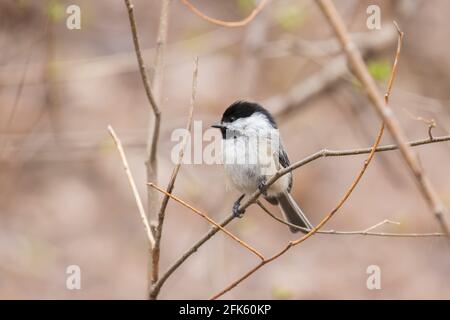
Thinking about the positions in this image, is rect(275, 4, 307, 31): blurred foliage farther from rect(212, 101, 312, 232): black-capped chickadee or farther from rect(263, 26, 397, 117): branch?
rect(212, 101, 312, 232): black-capped chickadee

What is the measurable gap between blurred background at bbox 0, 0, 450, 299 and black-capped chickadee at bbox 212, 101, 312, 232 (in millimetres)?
1348

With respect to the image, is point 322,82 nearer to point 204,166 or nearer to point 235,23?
point 204,166

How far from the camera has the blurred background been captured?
5.28m

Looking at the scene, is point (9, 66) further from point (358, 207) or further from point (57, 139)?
point (358, 207)

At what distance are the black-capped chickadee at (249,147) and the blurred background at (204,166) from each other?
1348 millimetres

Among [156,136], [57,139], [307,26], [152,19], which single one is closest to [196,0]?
[152,19]

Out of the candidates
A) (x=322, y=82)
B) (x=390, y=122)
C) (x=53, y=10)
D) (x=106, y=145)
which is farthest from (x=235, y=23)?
(x=322, y=82)

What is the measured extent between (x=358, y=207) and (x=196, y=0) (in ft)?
9.54

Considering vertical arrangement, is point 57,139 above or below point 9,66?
below

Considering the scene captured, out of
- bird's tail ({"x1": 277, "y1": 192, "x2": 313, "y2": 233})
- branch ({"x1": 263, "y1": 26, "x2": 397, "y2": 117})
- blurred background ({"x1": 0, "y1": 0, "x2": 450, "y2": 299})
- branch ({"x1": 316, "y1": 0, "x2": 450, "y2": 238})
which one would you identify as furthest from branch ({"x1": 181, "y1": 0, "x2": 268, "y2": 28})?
branch ({"x1": 263, "y1": 26, "x2": 397, "y2": 117})

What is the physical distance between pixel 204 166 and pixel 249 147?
2.91m

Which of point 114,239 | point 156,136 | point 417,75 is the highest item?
point 417,75
